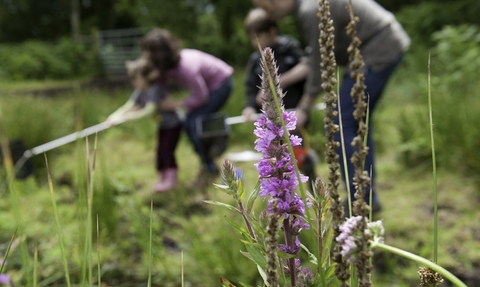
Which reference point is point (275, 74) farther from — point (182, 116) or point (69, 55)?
point (69, 55)

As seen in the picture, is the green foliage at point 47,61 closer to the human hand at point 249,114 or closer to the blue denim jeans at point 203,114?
the blue denim jeans at point 203,114

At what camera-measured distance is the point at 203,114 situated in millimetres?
3900

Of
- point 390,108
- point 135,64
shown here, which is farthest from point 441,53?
point 135,64

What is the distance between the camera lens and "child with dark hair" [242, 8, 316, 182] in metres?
3.09

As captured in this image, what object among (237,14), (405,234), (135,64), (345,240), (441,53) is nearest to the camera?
(345,240)

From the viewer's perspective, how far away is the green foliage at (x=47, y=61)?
17219 millimetres

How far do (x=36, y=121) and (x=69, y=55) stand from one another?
1592cm

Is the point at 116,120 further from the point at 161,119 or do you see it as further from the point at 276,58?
the point at 276,58

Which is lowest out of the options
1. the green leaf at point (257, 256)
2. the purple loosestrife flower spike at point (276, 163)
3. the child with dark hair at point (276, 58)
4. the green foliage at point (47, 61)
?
the green leaf at point (257, 256)

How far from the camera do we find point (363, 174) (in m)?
0.45

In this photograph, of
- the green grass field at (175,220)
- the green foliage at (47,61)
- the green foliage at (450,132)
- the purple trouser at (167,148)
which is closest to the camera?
the green grass field at (175,220)

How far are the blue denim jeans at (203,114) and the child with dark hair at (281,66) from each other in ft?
1.39

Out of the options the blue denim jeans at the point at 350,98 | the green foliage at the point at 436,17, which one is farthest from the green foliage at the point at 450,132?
the green foliage at the point at 436,17

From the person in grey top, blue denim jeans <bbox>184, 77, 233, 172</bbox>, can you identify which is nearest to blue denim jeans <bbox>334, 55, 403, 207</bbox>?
the person in grey top
